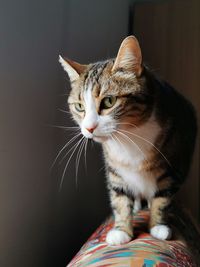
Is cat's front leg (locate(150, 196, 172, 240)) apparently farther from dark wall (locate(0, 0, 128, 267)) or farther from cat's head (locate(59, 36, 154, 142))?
dark wall (locate(0, 0, 128, 267))

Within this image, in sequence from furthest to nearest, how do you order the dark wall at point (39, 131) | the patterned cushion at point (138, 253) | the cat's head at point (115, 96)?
the dark wall at point (39, 131) < the cat's head at point (115, 96) < the patterned cushion at point (138, 253)

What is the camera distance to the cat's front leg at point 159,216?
1.01 m

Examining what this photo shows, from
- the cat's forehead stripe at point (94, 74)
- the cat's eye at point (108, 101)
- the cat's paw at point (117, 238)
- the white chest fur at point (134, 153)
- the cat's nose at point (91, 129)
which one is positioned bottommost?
the cat's paw at point (117, 238)

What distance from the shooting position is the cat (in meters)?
0.93

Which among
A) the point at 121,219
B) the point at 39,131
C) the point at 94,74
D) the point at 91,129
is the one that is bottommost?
the point at 121,219

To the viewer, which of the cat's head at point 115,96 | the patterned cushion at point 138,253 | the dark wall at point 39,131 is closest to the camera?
the patterned cushion at point 138,253

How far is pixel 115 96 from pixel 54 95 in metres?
0.38

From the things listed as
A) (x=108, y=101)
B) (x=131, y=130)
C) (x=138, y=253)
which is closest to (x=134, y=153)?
(x=131, y=130)

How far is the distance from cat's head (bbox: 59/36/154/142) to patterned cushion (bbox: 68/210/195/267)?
0.28 metres

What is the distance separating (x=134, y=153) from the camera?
3.34ft

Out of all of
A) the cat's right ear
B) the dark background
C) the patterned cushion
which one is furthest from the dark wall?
the patterned cushion

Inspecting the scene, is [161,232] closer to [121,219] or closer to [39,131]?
[121,219]

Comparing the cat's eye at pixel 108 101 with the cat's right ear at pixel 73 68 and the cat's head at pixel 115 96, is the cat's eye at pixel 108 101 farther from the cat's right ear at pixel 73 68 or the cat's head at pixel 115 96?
the cat's right ear at pixel 73 68

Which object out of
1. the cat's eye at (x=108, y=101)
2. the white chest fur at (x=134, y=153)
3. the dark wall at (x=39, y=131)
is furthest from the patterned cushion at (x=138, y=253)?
the cat's eye at (x=108, y=101)
